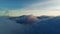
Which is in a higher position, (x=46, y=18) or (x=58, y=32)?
(x=46, y=18)

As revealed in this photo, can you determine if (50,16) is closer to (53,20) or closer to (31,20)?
(53,20)

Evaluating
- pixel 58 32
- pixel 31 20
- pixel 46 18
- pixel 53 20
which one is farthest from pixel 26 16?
pixel 58 32

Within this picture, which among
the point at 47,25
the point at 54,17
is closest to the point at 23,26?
the point at 47,25

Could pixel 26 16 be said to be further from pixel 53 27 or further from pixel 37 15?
pixel 53 27

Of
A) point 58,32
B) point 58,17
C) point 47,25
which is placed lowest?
point 58,32

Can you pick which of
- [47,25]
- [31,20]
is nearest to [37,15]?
[31,20]

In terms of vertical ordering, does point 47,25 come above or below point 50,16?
below

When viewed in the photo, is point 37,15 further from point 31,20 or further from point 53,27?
point 53,27
